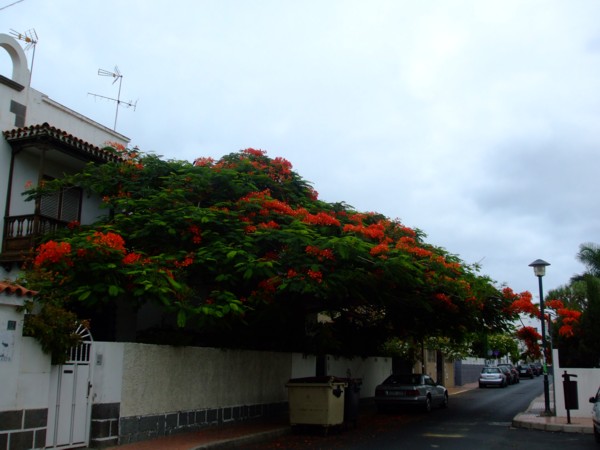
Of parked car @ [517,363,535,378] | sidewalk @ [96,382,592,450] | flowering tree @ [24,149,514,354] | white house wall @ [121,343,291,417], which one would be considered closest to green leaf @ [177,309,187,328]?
flowering tree @ [24,149,514,354]

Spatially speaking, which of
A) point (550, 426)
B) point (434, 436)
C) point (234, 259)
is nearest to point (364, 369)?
point (550, 426)

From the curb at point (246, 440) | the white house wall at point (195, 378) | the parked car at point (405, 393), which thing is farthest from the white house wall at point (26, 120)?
the parked car at point (405, 393)

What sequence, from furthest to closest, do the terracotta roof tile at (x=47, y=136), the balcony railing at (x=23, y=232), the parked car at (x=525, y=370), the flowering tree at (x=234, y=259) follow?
the parked car at (x=525, y=370) → the terracotta roof tile at (x=47, y=136) → the balcony railing at (x=23, y=232) → the flowering tree at (x=234, y=259)

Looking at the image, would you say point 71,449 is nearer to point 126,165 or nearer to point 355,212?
point 126,165

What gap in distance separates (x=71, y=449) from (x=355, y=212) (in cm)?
1059

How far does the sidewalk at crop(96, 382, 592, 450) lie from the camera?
11.0 m

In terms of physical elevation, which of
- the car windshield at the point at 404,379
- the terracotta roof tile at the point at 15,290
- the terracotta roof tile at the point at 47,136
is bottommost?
the car windshield at the point at 404,379

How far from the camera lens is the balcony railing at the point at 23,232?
14.6 m

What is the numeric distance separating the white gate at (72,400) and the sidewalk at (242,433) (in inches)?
28.5

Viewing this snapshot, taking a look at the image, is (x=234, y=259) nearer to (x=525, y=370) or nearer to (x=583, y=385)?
(x=583, y=385)

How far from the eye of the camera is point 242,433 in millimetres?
13008

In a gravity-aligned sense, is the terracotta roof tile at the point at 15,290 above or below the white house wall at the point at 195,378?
above

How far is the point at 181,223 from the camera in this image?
1337 centimetres

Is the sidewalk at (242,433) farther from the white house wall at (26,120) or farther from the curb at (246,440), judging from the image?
the white house wall at (26,120)
